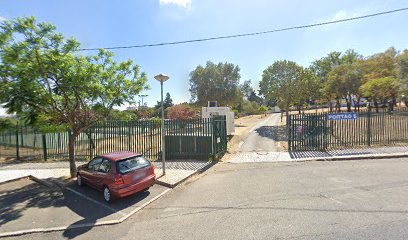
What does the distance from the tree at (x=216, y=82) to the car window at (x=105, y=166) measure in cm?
3572

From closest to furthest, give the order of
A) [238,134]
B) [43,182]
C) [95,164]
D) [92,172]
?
[92,172], [95,164], [43,182], [238,134]

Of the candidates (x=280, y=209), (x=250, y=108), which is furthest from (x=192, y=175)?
(x=250, y=108)

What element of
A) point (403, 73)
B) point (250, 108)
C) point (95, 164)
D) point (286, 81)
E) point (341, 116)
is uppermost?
point (286, 81)

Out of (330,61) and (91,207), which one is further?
(330,61)

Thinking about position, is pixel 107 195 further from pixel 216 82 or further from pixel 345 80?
pixel 345 80

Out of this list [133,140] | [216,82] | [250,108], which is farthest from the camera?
[250,108]

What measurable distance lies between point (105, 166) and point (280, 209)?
5.10 metres

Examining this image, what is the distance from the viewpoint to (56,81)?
839cm

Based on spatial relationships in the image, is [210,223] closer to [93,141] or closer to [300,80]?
[93,141]

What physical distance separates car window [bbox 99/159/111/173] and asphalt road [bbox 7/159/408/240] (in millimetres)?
1775

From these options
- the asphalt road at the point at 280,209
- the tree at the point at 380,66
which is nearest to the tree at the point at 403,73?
the tree at the point at 380,66

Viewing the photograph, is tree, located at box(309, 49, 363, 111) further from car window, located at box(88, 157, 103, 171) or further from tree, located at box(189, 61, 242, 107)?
car window, located at box(88, 157, 103, 171)

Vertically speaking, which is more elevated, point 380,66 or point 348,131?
point 380,66

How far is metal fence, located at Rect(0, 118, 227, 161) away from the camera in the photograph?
11.7m
